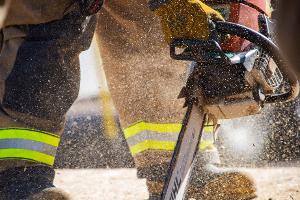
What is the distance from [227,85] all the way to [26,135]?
718 mm

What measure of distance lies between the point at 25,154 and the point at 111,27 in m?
0.71

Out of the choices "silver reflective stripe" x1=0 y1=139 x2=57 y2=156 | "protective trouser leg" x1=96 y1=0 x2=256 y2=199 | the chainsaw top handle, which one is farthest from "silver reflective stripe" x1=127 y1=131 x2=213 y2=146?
the chainsaw top handle

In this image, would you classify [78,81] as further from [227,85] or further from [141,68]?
[227,85]

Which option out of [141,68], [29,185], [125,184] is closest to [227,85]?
[141,68]

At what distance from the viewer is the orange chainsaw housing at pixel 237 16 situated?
160 cm

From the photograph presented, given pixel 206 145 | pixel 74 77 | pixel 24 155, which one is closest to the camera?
pixel 24 155

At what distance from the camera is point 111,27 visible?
216 cm

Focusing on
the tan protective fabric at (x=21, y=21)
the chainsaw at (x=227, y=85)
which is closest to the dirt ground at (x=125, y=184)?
the chainsaw at (x=227, y=85)

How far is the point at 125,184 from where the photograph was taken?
8.14 ft

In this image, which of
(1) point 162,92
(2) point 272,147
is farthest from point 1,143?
(2) point 272,147

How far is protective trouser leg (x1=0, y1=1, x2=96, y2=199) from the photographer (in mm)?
1706

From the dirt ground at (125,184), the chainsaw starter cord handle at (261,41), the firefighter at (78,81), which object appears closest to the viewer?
the chainsaw starter cord handle at (261,41)

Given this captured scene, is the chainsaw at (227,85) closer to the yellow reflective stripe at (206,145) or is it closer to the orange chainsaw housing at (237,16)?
the orange chainsaw housing at (237,16)

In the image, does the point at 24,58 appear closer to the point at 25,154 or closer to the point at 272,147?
the point at 25,154
